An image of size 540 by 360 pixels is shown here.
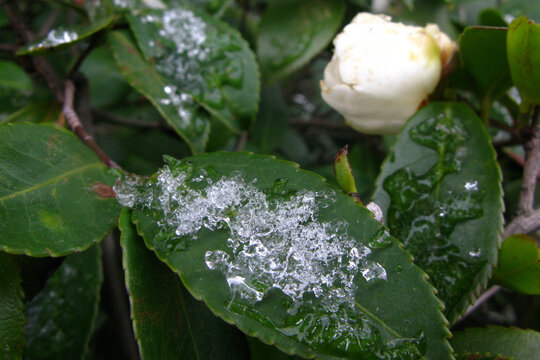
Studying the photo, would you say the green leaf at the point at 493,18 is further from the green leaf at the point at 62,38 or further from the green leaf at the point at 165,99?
the green leaf at the point at 62,38

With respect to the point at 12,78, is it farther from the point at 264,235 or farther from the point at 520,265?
the point at 520,265

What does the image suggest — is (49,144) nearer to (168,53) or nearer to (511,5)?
(168,53)

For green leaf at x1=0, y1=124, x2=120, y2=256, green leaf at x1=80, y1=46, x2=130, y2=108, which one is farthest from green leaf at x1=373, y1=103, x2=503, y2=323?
green leaf at x1=80, y1=46, x2=130, y2=108

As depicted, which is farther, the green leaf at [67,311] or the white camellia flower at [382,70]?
the green leaf at [67,311]

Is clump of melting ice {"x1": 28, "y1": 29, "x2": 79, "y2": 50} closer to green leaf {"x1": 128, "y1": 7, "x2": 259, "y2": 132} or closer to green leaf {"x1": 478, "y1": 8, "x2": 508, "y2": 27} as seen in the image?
green leaf {"x1": 128, "y1": 7, "x2": 259, "y2": 132}

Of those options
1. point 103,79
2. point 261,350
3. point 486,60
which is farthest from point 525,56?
point 103,79

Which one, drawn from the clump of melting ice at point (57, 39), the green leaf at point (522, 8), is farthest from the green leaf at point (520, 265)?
the clump of melting ice at point (57, 39)

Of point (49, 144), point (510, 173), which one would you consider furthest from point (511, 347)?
point (49, 144)

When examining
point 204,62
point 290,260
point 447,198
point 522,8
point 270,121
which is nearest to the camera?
point 290,260

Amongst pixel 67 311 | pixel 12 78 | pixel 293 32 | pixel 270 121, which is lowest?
pixel 67 311
